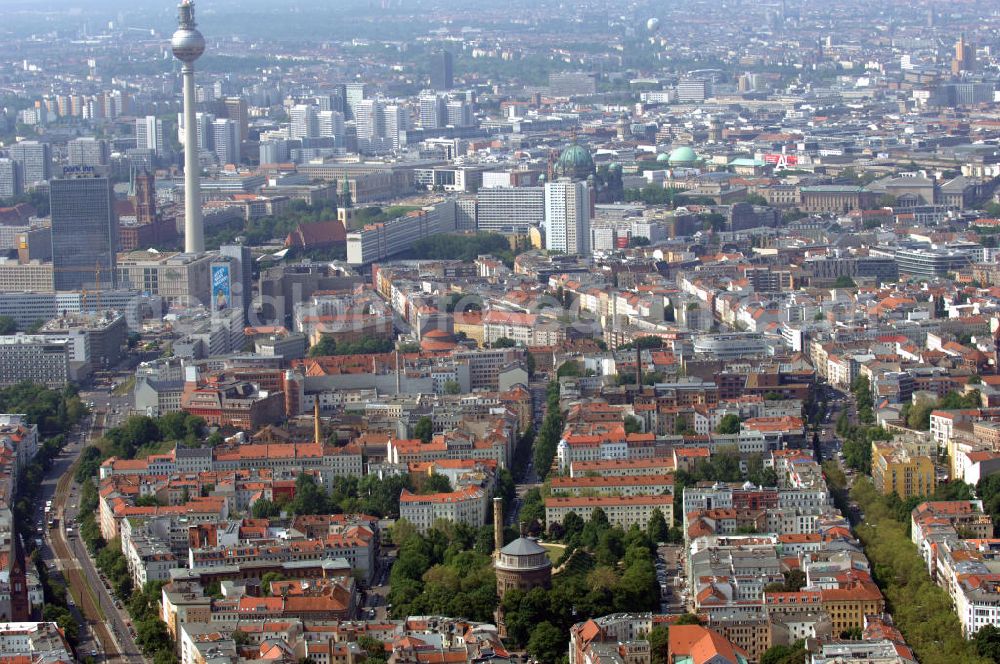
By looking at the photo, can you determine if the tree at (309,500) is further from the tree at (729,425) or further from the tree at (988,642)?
the tree at (988,642)

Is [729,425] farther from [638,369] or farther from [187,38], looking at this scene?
[187,38]

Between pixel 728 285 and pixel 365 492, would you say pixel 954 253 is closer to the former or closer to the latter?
pixel 728 285

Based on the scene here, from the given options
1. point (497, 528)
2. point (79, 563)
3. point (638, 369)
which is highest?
point (497, 528)

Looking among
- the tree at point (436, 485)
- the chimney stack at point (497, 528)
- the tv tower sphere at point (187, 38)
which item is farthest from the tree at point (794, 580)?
the tv tower sphere at point (187, 38)

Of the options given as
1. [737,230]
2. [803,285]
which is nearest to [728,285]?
[803,285]

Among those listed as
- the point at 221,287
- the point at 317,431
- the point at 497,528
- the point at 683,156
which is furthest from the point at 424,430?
the point at 683,156

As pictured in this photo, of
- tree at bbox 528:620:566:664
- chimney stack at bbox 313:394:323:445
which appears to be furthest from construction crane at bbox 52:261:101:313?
tree at bbox 528:620:566:664

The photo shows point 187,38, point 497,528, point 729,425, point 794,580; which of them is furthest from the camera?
point 187,38
